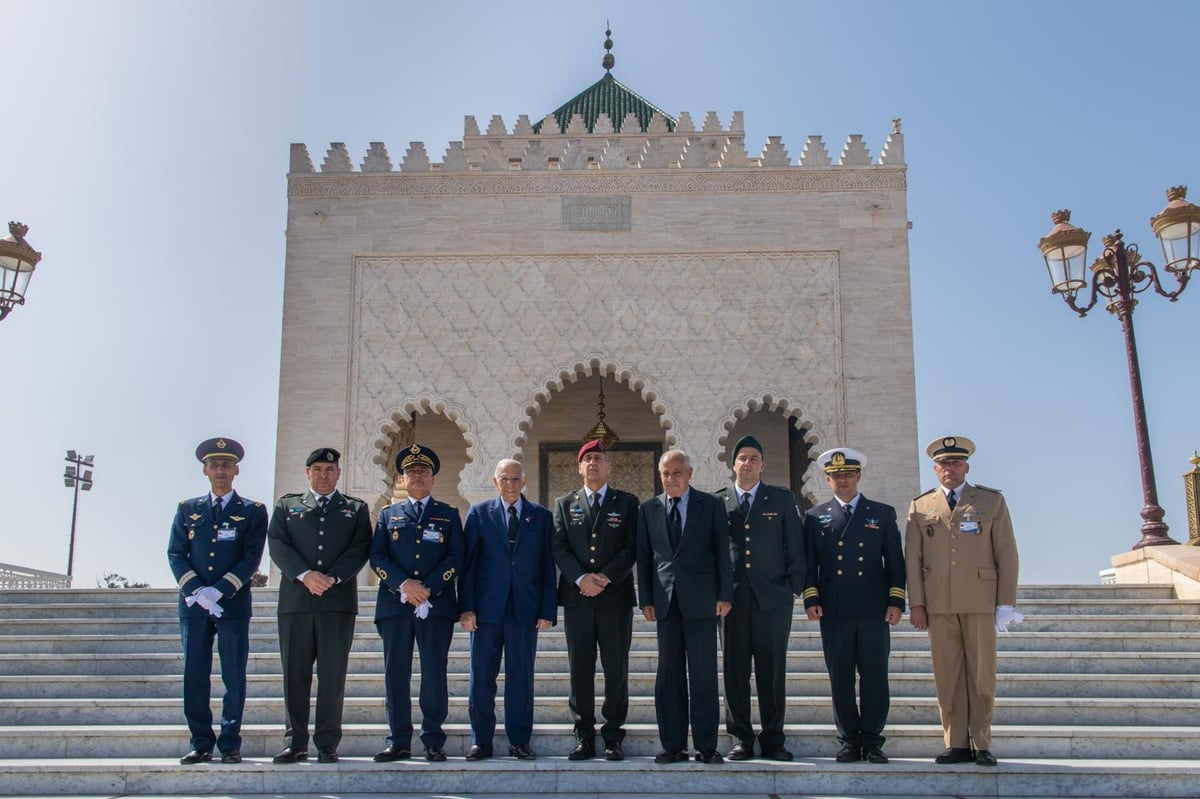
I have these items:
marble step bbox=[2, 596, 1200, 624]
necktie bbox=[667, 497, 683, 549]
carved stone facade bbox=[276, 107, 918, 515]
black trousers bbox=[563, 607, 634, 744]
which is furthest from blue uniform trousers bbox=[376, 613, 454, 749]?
carved stone facade bbox=[276, 107, 918, 515]

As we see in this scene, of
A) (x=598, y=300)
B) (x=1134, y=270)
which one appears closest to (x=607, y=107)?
(x=598, y=300)

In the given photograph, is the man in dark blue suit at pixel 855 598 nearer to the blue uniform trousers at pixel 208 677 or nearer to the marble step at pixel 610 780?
the marble step at pixel 610 780

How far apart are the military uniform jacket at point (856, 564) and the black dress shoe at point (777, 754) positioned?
713 millimetres

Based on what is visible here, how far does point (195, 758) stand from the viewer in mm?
5191

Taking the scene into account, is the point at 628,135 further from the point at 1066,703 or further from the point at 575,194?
the point at 1066,703

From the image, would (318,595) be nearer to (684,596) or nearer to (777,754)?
(684,596)

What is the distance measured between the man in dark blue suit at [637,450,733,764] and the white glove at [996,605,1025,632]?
51.3 inches

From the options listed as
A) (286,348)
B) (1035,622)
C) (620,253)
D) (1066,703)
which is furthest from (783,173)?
(1066,703)

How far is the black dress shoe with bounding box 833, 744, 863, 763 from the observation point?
5176 millimetres

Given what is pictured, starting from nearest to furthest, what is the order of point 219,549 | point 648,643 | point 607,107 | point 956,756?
point 956,756
point 219,549
point 648,643
point 607,107

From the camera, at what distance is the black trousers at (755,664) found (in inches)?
209

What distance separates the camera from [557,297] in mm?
13742

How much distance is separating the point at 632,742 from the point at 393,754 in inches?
47.6

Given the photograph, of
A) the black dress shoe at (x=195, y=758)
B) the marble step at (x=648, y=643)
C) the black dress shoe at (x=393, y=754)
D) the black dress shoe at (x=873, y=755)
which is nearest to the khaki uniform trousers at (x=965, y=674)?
the black dress shoe at (x=873, y=755)
